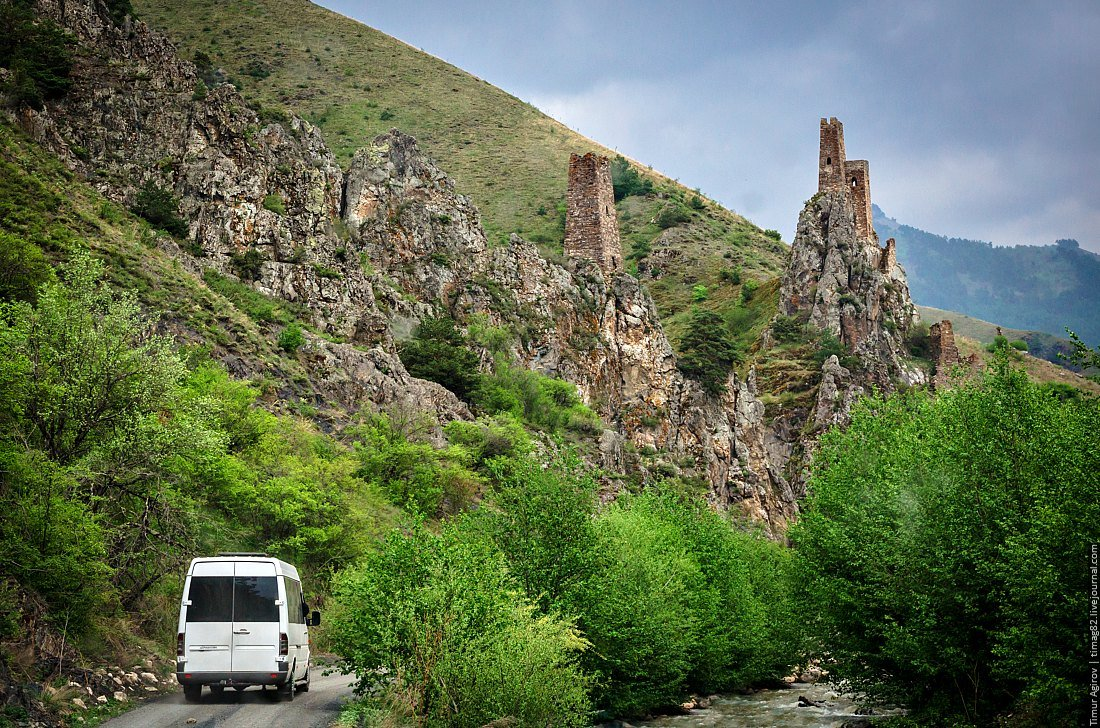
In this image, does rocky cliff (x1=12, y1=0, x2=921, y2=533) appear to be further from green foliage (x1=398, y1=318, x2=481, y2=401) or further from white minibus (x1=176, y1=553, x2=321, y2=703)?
white minibus (x1=176, y1=553, x2=321, y2=703)

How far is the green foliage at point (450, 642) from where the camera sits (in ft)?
63.2

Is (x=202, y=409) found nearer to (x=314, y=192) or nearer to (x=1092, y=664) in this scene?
(x=1092, y=664)

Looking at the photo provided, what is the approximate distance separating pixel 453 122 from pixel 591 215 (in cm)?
5921

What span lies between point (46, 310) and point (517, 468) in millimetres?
13943

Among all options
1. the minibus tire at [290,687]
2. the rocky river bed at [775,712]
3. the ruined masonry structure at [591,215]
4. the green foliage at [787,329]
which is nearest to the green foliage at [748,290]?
the green foliage at [787,329]

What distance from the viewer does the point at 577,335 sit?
73.8 metres

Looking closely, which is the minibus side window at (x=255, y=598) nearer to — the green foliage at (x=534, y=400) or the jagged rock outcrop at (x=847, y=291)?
the green foliage at (x=534, y=400)

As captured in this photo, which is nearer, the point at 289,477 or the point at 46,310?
the point at 46,310

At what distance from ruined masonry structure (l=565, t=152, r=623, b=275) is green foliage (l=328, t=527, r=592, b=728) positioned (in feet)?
217

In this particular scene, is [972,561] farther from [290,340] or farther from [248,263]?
[248,263]

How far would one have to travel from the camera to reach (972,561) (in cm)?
2270

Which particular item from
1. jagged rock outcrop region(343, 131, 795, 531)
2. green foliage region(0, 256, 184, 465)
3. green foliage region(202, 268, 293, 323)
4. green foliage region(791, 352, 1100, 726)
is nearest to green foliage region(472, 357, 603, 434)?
jagged rock outcrop region(343, 131, 795, 531)

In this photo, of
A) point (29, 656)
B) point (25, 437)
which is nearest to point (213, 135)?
point (25, 437)

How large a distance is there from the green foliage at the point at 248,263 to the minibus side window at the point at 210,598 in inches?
1477
